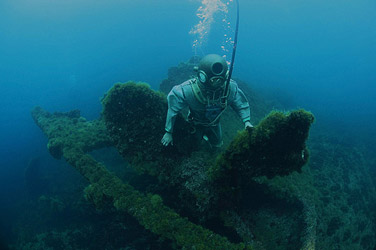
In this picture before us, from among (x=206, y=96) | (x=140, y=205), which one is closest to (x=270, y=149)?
(x=206, y=96)

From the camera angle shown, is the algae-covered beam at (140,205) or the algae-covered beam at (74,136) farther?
the algae-covered beam at (74,136)

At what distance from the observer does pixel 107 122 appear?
424 centimetres

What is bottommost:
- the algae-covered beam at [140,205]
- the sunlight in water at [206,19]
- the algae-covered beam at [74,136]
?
the algae-covered beam at [140,205]

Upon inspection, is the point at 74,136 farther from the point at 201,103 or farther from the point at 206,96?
the point at 206,96

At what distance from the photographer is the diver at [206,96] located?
10.7 feet

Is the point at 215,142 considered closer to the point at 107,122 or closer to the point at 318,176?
the point at 107,122

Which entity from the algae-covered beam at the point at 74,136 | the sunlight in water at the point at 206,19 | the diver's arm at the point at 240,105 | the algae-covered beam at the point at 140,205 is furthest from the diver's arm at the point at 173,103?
the sunlight in water at the point at 206,19

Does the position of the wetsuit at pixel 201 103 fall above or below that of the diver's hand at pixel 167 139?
above

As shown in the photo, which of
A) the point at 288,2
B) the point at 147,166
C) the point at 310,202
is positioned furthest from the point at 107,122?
the point at 288,2

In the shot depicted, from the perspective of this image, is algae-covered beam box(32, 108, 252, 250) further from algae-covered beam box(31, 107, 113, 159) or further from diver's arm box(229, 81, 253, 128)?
diver's arm box(229, 81, 253, 128)

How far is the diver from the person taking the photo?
129 inches

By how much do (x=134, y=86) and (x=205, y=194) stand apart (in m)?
2.65

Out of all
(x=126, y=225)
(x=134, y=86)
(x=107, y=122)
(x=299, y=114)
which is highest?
(x=134, y=86)

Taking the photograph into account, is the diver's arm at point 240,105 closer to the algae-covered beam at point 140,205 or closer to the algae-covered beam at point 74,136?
the algae-covered beam at point 140,205
